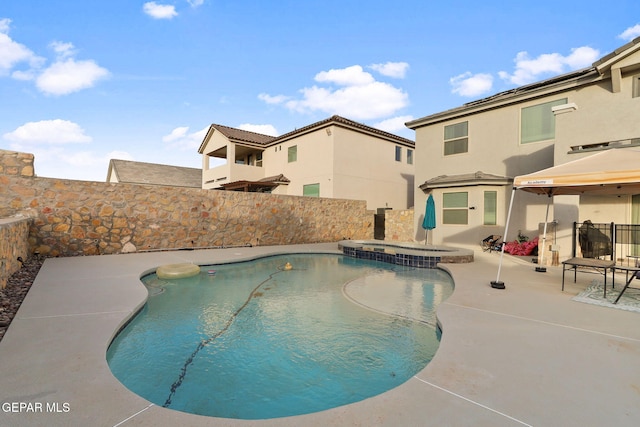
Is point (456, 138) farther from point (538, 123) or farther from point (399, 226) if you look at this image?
point (399, 226)

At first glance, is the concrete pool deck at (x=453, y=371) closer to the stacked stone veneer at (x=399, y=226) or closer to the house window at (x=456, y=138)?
the house window at (x=456, y=138)

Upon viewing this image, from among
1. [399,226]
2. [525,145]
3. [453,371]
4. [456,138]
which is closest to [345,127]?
[456,138]

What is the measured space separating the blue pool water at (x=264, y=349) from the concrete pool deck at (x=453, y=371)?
0.43m

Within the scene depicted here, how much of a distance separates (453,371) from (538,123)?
12820 millimetres

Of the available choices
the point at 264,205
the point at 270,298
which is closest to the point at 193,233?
the point at 264,205

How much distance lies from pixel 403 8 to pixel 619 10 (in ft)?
22.0

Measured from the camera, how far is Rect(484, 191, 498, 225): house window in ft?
41.6

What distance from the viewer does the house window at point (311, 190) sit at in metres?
18.8

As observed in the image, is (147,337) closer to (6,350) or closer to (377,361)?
(6,350)

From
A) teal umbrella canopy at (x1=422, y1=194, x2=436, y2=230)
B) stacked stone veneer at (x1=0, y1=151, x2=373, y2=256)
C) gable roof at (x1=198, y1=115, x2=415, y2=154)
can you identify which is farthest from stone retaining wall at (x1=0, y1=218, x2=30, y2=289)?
gable roof at (x1=198, y1=115, x2=415, y2=154)

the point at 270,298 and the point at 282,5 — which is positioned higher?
the point at 282,5

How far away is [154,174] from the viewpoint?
30859mm

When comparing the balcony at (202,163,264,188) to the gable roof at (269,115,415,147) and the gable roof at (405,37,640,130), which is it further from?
the gable roof at (405,37,640,130)

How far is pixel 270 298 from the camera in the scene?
607 cm
